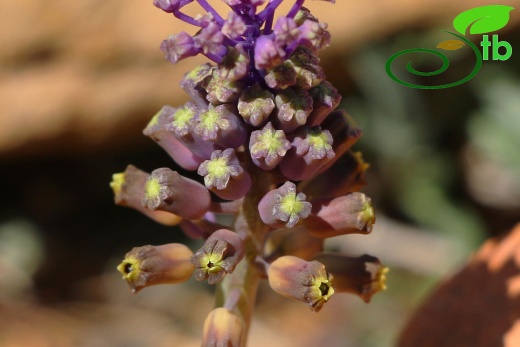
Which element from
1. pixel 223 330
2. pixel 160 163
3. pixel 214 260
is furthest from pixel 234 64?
pixel 160 163

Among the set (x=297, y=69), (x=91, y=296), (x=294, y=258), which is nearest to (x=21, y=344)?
(x=91, y=296)

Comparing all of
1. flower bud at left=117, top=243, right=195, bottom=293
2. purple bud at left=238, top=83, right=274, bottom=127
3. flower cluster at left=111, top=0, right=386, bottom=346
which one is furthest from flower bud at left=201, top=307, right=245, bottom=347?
purple bud at left=238, top=83, right=274, bottom=127

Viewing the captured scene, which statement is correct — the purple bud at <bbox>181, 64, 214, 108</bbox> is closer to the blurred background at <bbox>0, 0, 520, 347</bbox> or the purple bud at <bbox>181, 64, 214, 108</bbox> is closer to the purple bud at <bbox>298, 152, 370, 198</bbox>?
the purple bud at <bbox>298, 152, 370, 198</bbox>

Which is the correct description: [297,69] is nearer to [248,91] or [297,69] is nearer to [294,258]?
[248,91]

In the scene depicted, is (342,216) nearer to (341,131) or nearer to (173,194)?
(341,131)

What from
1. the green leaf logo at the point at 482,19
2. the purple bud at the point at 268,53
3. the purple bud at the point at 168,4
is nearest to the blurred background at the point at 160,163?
the green leaf logo at the point at 482,19

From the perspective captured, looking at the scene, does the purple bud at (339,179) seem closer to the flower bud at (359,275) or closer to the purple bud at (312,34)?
the flower bud at (359,275)
